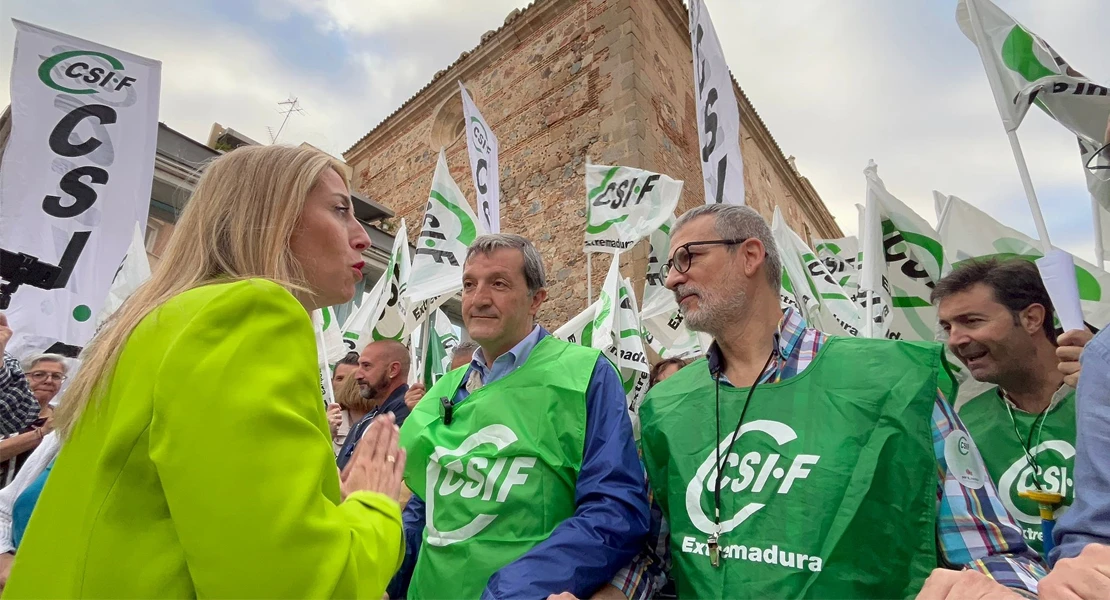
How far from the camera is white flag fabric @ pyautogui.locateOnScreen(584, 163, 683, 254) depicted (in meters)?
6.28

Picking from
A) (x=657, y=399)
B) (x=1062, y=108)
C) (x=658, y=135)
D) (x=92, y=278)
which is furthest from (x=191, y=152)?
(x=1062, y=108)

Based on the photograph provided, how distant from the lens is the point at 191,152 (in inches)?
349

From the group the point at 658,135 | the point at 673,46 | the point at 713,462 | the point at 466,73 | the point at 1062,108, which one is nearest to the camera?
the point at 713,462

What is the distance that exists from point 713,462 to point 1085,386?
0.87 meters

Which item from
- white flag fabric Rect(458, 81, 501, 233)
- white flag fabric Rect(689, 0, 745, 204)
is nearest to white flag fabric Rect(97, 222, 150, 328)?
white flag fabric Rect(458, 81, 501, 233)

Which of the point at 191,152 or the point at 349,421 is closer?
the point at 349,421

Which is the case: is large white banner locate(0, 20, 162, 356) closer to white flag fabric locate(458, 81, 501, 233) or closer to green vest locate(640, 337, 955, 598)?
white flag fabric locate(458, 81, 501, 233)

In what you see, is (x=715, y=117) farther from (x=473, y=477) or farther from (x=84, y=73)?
(x=84, y=73)

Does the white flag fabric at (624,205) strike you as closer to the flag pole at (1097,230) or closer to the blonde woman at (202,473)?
the flag pole at (1097,230)

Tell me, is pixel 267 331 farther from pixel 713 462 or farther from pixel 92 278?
pixel 92 278

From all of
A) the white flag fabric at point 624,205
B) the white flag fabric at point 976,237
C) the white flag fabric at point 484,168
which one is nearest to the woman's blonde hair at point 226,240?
the white flag fabric at point 976,237

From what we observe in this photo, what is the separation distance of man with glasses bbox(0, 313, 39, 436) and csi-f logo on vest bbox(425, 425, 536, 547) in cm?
286

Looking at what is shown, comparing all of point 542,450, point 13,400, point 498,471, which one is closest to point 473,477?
point 498,471

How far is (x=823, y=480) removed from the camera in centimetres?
163
